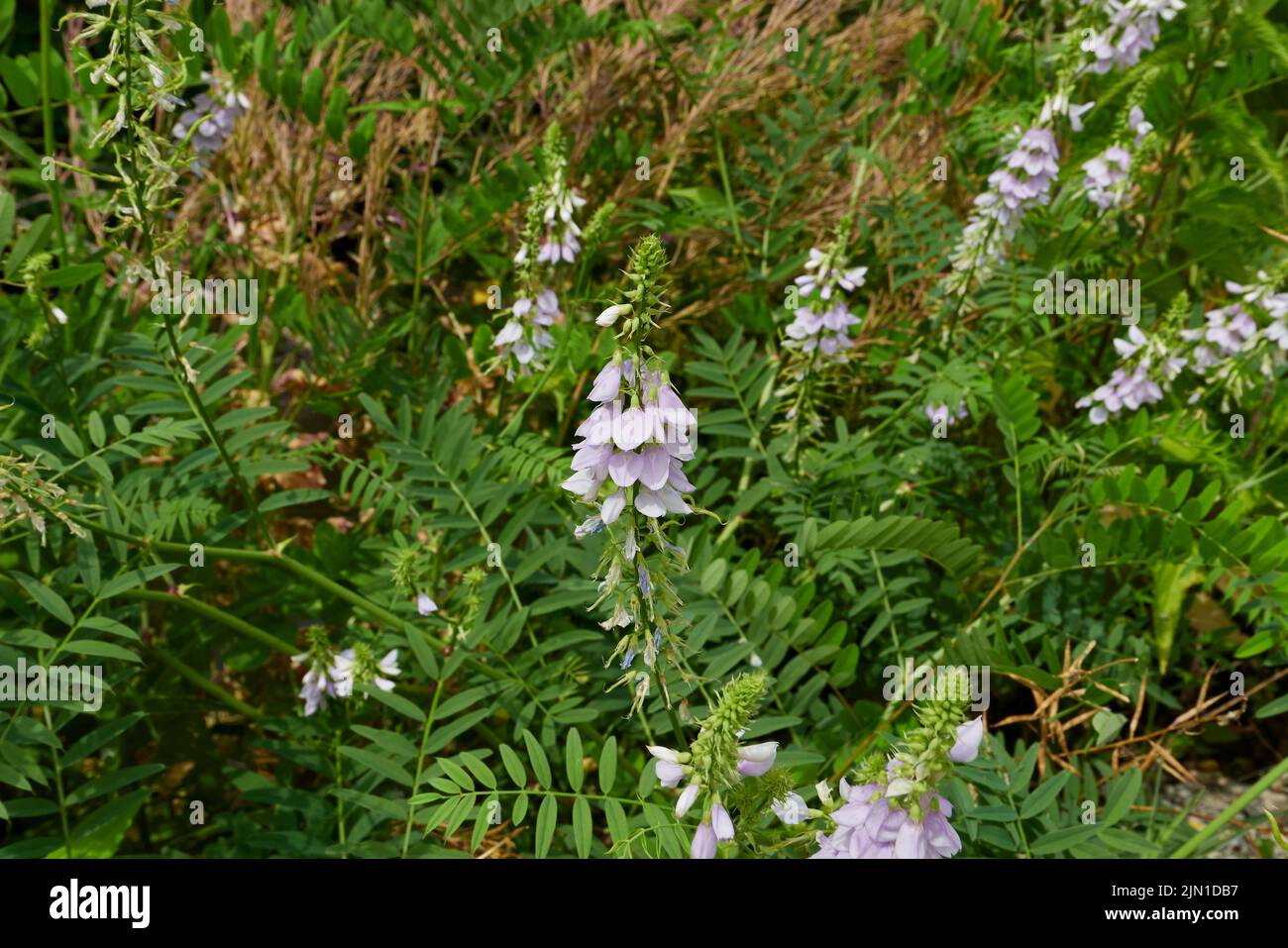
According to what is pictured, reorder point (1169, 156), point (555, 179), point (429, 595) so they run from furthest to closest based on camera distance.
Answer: point (1169, 156) < point (555, 179) < point (429, 595)

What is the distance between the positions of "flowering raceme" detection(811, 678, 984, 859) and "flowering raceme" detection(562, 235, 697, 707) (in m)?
0.27

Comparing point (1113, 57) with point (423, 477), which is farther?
point (1113, 57)

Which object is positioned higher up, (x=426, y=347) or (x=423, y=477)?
(x=426, y=347)

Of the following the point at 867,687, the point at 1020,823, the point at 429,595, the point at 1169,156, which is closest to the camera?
the point at 1020,823

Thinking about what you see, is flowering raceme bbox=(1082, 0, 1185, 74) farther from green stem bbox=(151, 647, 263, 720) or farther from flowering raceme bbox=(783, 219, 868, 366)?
green stem bbox=(151, 647, 263, 720)

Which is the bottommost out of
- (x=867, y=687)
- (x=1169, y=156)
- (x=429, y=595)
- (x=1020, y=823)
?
(x=1020, y=823)

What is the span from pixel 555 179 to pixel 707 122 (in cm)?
114

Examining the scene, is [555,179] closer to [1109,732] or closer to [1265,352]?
[1109,732]

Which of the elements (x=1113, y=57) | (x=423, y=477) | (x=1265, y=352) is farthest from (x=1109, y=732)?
(x=1113, y=57)

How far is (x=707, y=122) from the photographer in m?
3.19
